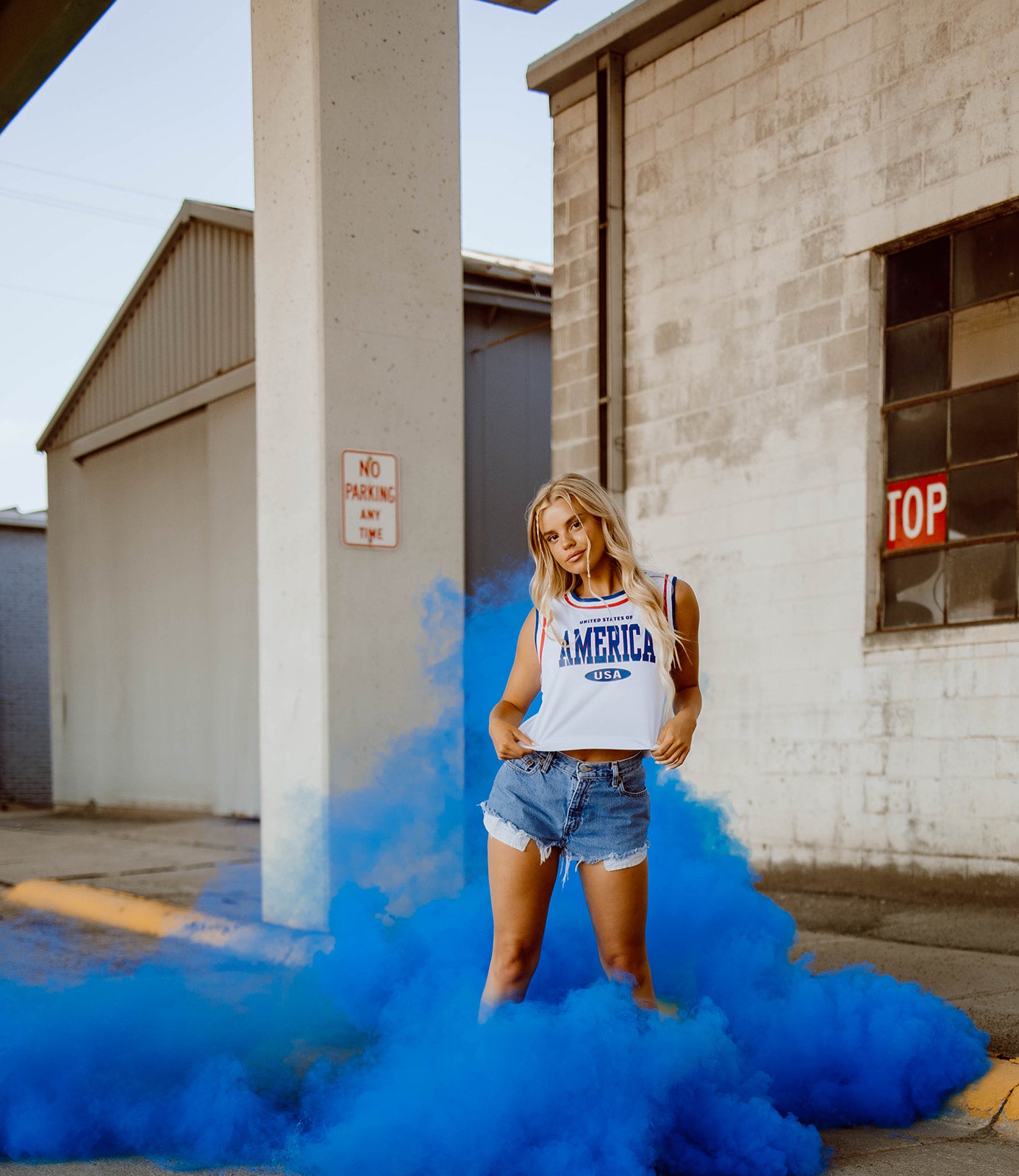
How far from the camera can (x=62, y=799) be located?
16656 millimetres

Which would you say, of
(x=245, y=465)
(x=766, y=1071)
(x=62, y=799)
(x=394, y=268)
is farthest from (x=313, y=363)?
(x=62, y=799)

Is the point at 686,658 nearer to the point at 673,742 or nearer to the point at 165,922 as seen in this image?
the point at 673,742

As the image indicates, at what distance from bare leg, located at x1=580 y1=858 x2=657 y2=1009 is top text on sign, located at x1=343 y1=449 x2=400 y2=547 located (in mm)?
2889

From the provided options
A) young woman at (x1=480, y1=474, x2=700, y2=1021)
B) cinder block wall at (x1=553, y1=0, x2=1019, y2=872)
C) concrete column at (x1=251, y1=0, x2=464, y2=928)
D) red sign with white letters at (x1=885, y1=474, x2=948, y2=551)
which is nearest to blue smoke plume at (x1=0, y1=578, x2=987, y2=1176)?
young woman at (x1=480, y1=474, x2=700, y2=1021)

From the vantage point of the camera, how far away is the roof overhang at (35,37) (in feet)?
24.2

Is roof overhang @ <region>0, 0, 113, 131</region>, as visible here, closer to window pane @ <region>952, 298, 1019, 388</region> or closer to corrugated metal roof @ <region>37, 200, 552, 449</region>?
corrugated metal roof @ <region>37, 200, 552, 449</region>

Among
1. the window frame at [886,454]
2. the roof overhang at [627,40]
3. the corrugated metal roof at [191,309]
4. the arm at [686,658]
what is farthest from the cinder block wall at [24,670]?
the arm at [686,658]

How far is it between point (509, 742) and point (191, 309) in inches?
449

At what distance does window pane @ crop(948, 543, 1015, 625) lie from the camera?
6.56 metres

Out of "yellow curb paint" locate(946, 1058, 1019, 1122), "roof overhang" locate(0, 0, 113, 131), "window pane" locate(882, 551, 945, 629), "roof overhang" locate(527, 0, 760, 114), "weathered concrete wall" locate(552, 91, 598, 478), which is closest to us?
"yellow curb paint" locate(946, 1058, 1019, 1122)

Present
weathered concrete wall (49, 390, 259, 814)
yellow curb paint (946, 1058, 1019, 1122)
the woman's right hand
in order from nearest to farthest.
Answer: the woman's right hand, yellow curb paint (946, 1058, 1019, 1122), weathered concrete wall (49, 390, 259, 814)

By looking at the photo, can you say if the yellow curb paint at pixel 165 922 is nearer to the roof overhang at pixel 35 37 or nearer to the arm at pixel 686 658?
the arm at pixel 686 658

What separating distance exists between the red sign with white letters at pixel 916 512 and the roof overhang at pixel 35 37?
5.55 meters

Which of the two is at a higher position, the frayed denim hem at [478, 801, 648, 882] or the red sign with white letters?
the red sign with white letters
